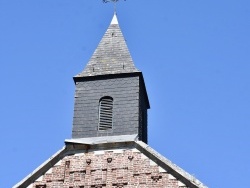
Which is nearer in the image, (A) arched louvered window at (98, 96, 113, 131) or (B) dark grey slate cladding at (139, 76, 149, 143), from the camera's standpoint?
(A) arched louvered window at (98, 96, 113, 131)

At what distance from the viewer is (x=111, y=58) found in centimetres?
1941

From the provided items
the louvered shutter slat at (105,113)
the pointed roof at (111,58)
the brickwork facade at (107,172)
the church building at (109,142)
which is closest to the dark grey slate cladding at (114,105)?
the church building at (109,142)

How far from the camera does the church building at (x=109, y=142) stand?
15930 mm

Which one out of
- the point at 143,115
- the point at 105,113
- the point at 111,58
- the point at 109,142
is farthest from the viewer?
the point at 111,58

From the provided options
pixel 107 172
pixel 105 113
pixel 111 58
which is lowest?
pixel 107 172

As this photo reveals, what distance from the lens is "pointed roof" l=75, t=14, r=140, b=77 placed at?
61.7 feet

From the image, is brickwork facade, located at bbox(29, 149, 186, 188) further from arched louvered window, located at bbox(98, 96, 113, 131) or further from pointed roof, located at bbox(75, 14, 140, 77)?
pointed roof, located at bbox(75, 14, 140, 77)

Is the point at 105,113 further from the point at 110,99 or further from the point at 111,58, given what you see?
the point at 111,58

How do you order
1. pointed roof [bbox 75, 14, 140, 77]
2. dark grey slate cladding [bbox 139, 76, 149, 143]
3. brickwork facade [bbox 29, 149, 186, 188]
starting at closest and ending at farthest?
1. brickwork facade [bbox 29, 149, 186, 188]
2. dark grey slate cladding [bbox 139, 76, 149, 143]
3. pointed roof [bbox 75, 14, 140, 77]

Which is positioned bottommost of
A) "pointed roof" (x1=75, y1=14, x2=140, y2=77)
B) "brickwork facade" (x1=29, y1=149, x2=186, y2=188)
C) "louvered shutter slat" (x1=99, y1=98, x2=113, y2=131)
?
"brickwork facade" (x1=29, y1=149, x2=186, y2=188)

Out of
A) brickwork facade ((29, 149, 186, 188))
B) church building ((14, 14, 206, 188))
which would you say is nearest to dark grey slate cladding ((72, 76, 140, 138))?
church building ((14, 14, 206, 188))

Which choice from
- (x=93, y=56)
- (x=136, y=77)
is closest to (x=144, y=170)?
(x=136, y=77)

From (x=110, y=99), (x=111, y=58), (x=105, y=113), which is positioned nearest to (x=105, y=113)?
(x=105, y=113)

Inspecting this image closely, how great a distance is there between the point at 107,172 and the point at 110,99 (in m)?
2.61
